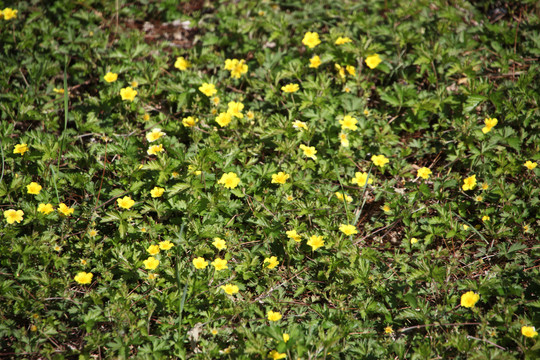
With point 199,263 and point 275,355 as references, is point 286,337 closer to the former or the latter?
point 275,355

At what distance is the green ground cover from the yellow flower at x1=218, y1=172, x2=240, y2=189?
17 millimetres

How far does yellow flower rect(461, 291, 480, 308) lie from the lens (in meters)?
2.61

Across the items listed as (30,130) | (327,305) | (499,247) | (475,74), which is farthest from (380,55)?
(30,130)

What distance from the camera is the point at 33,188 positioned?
123 inches

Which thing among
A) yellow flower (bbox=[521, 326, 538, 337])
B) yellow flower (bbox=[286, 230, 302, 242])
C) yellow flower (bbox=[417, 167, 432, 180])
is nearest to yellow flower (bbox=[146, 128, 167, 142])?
yellow flower (bbox=[286, 230, 302, 242])

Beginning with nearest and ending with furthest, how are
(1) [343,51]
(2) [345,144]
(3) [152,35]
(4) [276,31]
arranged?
1. (2) [345,144]
2. (1) [343,51]
3. (4) [276,31]
4. (3) [152,35]

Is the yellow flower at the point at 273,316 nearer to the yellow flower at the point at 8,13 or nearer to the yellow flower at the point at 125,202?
the yellow flower at the point at 125,202

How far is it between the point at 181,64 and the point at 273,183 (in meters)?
1.61

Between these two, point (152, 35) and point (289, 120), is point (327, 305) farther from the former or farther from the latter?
point (152, 35)

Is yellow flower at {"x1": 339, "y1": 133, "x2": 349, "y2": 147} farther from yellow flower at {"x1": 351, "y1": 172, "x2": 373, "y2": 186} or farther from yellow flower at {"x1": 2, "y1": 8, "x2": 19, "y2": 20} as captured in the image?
yellow flower at {"x1": 2, "y1": 8, "x2": 19, "y2": 20}

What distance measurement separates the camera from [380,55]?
4.09 m

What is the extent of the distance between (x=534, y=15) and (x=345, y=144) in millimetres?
2506

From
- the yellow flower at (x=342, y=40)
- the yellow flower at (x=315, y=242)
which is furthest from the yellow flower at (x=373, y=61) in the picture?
the yellow flower at (x=315, y=242)

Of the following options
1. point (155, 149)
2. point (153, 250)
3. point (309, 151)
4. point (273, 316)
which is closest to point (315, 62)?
point (309, 151)
